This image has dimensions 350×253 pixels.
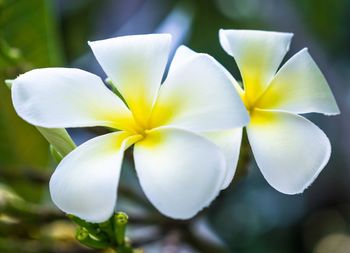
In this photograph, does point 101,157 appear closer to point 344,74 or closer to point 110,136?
point 110,136

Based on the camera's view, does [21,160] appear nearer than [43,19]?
No

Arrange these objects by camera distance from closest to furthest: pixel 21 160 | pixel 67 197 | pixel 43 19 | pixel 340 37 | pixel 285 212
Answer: pixel 67 197 < pixel 43 19 < pixel 21 160 < pixel 340 37 < pixel 285 212

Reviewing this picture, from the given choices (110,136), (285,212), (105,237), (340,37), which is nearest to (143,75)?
(110,136)

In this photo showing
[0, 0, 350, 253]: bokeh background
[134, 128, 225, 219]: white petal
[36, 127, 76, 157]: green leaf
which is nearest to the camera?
[134, 128, 225, 219]: white petal

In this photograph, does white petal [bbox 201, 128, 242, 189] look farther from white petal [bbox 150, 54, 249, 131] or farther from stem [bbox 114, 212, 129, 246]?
stem [bbox 114, 212, 129, 246]

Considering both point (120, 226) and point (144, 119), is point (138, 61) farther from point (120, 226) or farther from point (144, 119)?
point (120, 226)

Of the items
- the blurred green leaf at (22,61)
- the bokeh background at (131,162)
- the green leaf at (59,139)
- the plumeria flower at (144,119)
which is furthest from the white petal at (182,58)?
the blurred green leaf at (22,61)

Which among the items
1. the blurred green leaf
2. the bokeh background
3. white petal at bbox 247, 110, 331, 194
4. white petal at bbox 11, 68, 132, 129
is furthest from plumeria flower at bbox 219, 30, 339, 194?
the blurred green leaf
